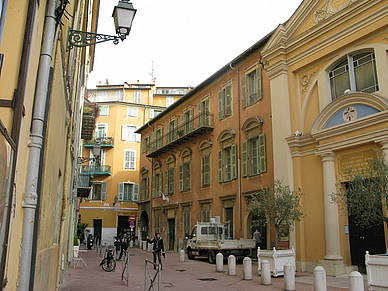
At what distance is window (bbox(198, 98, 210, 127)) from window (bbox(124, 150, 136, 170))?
20.1m

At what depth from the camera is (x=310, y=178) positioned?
50.2 feet

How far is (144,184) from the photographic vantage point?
36.0m

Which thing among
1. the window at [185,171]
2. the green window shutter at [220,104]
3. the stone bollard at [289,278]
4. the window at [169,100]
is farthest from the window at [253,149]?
the window at [169,100]

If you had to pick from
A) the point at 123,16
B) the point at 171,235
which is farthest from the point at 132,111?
the point at 123,16

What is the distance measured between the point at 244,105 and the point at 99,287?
12.7m

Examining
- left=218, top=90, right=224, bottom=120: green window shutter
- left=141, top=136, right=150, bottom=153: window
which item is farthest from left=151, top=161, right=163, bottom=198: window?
left=218, top=90, right=224, bottom=120: green window shutter

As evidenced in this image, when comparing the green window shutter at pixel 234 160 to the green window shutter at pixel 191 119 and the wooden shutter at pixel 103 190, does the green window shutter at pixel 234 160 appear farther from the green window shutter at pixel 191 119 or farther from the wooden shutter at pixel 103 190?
the wooden shutter at pixel 103 190

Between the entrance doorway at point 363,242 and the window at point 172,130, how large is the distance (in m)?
17.5

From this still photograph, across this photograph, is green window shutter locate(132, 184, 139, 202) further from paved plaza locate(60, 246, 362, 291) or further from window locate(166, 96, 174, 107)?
paved plaza locate(60, 246, 362, 291)

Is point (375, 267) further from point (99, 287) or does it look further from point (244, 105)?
point (244, 105)

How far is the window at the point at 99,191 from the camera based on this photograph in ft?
140

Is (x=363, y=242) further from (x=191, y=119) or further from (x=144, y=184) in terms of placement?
(x=144, y=184)

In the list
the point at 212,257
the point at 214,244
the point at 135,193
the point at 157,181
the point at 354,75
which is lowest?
the point at 212,257

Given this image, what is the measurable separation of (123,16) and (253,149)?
14246 millimetres
